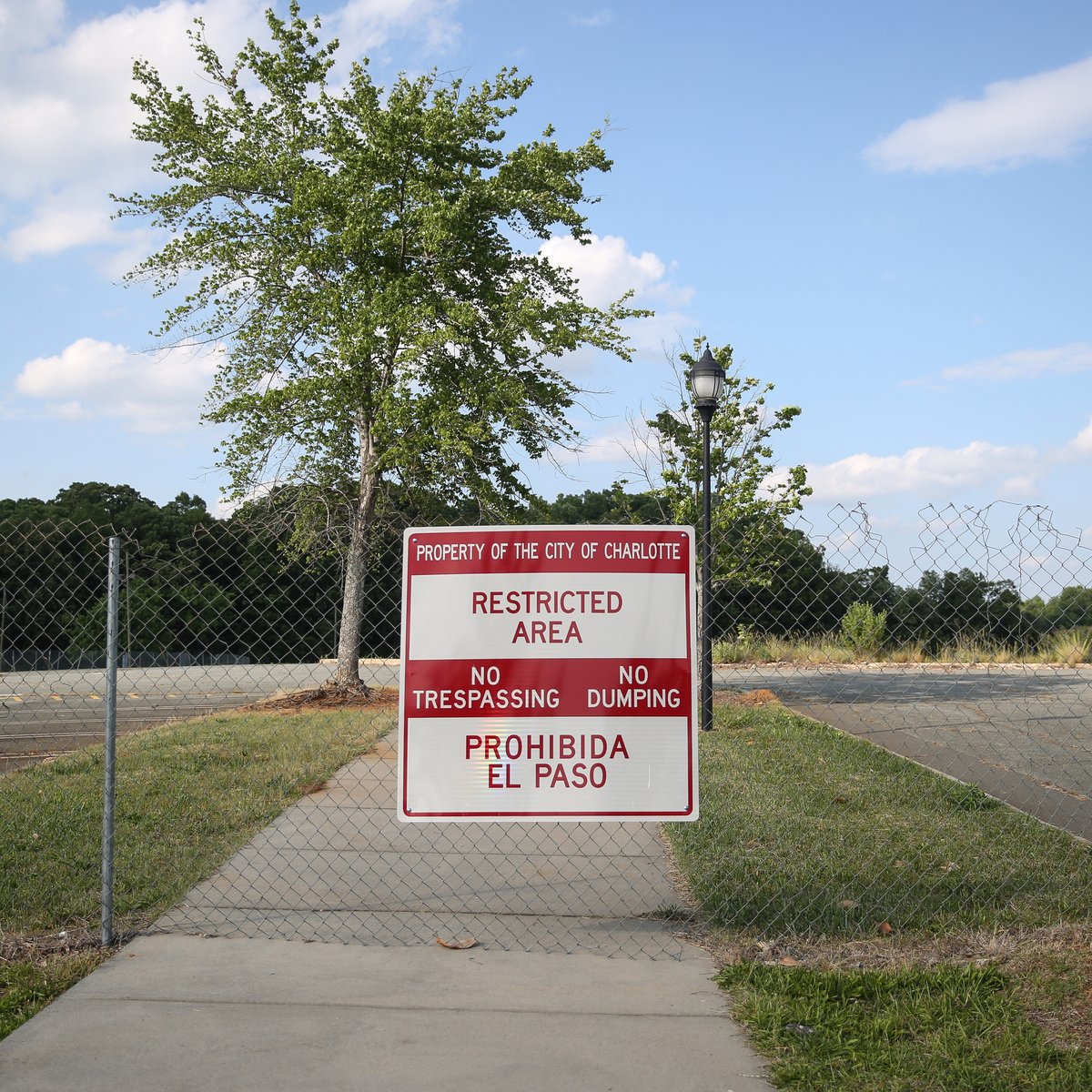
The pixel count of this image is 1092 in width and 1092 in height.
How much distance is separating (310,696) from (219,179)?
8.24 meters

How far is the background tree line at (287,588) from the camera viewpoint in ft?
20.7

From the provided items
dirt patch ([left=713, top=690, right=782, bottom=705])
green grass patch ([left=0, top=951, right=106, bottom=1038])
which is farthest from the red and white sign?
dirt patch ([left=713, top=690, right=782, bottom=705])

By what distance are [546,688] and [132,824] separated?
3.93m

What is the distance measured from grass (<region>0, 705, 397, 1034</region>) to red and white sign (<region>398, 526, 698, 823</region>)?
1.65 meters

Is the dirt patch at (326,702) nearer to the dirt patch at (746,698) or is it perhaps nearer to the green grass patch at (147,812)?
the green grass patch at (147,812)

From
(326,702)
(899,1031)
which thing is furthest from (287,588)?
(899,1031)

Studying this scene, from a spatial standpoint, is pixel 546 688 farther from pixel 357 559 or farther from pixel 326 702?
pixel 357 559

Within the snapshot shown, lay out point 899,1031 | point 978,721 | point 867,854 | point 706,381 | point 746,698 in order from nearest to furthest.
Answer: point 899,1031 → point 867,854 → point 706,381 → point 978,721 → point 746,698

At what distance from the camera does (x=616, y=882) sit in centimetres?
609

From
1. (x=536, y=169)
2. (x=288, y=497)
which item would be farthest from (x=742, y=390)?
(x=288, y=497)

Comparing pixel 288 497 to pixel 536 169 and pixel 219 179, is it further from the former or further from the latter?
pixel 536 169

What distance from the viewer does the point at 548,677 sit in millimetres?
4699

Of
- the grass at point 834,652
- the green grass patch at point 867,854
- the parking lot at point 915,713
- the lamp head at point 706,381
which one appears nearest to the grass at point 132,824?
the parking lot at point 915,713

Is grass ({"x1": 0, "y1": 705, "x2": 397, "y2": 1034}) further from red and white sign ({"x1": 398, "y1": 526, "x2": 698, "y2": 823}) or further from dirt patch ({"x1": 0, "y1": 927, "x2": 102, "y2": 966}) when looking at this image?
red and white sign ({"x1": 398, "y1": 526, "x2": 698, "y2": 823})
